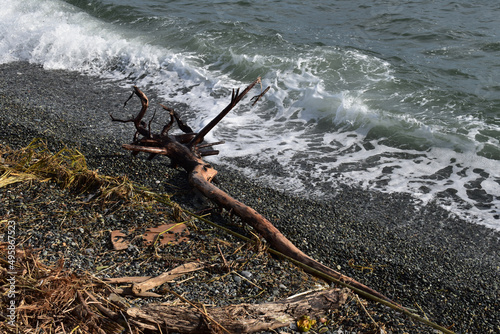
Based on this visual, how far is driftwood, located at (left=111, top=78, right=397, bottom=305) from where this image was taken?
317 centimetres

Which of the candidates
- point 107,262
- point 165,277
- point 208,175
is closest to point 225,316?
point 165,277

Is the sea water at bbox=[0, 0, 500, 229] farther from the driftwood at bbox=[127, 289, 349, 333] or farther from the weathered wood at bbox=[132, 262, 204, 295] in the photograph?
the driftwood at bbox=[127, 289, 349, 333]

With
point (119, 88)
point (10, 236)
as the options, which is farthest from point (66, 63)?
point (10, 236)

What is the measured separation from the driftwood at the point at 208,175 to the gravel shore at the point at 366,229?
0.18 m

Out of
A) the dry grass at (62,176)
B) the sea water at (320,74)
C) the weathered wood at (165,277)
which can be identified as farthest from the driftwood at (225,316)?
the sea water at (320,74)

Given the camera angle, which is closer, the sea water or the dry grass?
the dry grass

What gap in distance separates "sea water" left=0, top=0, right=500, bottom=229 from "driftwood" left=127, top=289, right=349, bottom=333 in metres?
2.37

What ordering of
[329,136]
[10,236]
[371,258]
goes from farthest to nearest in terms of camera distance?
[329,136] < [371,258] < [10,236]

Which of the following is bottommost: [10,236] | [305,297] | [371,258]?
[371,258]

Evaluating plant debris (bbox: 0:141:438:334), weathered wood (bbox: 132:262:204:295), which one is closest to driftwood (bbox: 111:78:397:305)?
plant debris (bbox: 0:141:438:334)

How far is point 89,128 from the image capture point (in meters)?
5.71

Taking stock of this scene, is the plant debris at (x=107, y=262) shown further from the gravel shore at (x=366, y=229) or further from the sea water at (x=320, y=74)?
the sea water at (x=320, y=74)

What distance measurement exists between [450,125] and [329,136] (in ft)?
6.16

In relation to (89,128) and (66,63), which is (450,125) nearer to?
(89,128)
